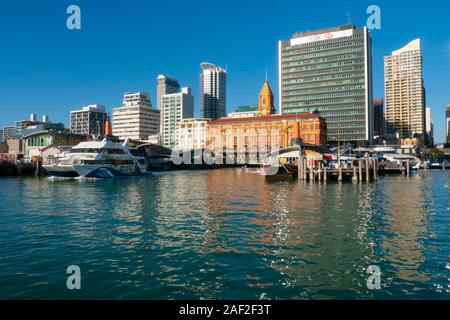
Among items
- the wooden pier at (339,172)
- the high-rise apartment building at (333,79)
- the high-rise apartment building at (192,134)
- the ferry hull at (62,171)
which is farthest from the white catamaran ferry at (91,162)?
the high-rise apartment building at (333,79)

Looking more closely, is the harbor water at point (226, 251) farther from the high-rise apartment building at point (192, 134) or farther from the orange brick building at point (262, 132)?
the high-rise apartment building at point (192, 134)

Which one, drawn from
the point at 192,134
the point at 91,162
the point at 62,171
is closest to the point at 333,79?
the point at 192,134

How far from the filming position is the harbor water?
42.9 ft

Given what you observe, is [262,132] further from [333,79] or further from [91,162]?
[91,162]

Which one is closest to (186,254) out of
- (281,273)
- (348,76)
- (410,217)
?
(281,273)

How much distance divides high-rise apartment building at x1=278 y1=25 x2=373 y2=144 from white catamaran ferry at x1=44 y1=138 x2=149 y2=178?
120528mm

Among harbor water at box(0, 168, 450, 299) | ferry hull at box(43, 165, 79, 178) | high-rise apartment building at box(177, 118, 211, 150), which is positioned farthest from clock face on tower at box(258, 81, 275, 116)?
harbor water at box(0, 168, 450, 299)

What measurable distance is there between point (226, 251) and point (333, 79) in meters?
171

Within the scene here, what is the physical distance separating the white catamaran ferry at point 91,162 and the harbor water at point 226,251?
114 ft

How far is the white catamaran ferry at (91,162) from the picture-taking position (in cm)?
6631

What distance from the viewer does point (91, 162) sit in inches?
2650
